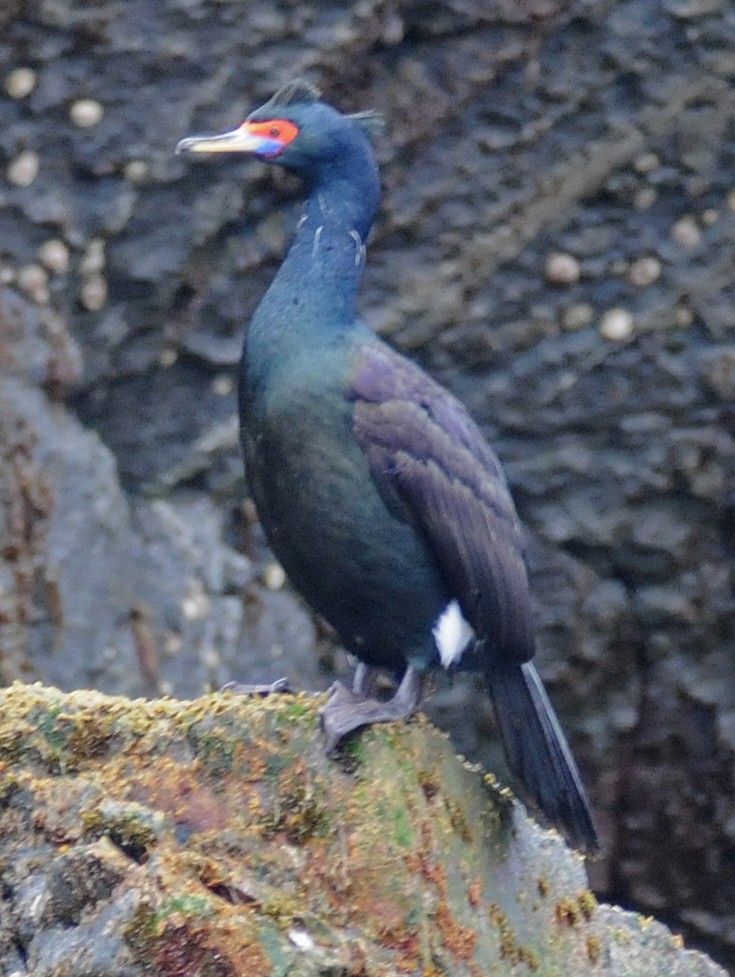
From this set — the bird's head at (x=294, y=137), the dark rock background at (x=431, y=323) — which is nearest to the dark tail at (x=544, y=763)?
the bird's head at (x=294, y=137)

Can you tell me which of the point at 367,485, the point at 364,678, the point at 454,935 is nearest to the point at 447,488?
the point at 367,485

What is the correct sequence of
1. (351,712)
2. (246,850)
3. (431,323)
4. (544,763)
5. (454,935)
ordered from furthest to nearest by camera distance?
(431,323)
(544,763)
(351,712)
(454,935)
(246,850)

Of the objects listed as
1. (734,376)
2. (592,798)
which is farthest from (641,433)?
(592,798)

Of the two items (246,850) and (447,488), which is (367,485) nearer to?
(447,488)

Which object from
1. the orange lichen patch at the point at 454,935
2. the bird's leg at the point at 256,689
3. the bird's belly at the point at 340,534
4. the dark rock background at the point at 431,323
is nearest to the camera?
the orange lichen patch at the point at 454,935

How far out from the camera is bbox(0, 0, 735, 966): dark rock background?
18.5ft

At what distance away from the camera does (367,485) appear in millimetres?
3428

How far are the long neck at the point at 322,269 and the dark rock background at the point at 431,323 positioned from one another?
2.05 metres

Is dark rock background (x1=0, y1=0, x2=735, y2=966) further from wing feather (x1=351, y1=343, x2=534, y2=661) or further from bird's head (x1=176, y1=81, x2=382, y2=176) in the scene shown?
wing feather (x1=351, y1=343, x2=534, y2=661)

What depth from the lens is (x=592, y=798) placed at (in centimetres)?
664

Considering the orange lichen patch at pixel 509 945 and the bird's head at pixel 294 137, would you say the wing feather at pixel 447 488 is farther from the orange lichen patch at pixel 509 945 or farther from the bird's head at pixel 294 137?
the orange lichen patch at pixel 509 945

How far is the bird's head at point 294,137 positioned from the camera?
12.2 feet

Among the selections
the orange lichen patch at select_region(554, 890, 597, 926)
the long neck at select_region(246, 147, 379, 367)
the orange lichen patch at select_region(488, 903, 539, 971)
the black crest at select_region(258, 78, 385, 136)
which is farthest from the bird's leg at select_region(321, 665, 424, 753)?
the black crest at select_region(258, 78, 385, 136)

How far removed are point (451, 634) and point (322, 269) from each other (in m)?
0.86
